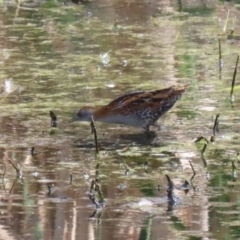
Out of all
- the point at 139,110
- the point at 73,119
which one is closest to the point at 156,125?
the point at 139,110

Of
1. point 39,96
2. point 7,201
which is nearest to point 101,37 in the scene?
point 39,96

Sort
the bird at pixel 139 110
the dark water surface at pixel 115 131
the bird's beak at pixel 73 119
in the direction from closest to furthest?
the dark water surface at pixel 115 131, the bird at pixel 139 110, the bird's beak at pixel 73 119

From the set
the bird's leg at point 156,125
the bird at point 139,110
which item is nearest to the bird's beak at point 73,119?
the bird at point 139,110

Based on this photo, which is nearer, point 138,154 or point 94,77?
point 138,154

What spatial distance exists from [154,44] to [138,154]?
13.3 ft

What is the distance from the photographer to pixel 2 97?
7879mm

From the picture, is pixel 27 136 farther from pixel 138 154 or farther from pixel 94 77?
pixel 94 77

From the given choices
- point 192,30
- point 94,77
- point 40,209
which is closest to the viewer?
point 40,209

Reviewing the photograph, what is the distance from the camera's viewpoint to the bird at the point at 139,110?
6.81 m

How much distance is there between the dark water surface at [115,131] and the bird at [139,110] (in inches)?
4.1

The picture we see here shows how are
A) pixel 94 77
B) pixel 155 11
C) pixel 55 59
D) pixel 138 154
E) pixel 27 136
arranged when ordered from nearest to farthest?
pixel 138 154, pixel 27 136, pixel 94 77, pixel 55 59, pixel 155 11

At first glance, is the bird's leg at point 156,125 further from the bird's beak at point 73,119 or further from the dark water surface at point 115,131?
the bird's beak at point 73,119

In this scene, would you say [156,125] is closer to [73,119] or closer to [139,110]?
[139,110]

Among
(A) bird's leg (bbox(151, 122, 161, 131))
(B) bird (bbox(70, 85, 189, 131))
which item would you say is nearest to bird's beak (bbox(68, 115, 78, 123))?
(B) bird (bbox(70, 85, 189, 131))
